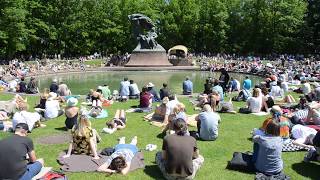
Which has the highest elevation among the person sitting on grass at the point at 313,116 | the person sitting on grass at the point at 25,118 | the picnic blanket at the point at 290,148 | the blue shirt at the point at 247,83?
the blue shirt at the point at 247,83

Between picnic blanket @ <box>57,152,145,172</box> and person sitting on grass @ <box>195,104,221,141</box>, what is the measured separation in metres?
2.33

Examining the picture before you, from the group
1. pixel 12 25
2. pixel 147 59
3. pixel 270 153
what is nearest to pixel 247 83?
pixel 270 153

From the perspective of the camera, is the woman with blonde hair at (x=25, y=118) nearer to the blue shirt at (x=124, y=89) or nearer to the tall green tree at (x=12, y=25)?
the blue shirt at (x=124, y=89)

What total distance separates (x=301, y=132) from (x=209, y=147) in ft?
7.70

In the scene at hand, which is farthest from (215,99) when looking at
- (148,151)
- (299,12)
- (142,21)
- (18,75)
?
(299,12)

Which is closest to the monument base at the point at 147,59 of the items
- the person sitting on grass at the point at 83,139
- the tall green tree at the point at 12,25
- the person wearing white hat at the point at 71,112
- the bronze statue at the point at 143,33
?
the bronze statue at the point at 143,33

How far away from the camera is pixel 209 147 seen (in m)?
11.2

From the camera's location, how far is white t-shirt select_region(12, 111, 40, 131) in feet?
41.2

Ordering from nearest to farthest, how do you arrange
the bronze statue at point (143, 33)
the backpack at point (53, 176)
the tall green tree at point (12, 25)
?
the backpack at point (53, 176), the bronze statue at point (143, 33), the tall green tree at point (12, 25)

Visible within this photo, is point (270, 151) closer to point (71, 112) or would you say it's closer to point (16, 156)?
point (16, 156)

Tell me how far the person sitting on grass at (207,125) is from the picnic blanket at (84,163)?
2.33 m

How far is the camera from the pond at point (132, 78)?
30141mm

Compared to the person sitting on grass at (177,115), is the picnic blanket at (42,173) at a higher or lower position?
lower

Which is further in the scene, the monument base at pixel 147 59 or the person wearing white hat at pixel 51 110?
the monument base at pixel 147 59
